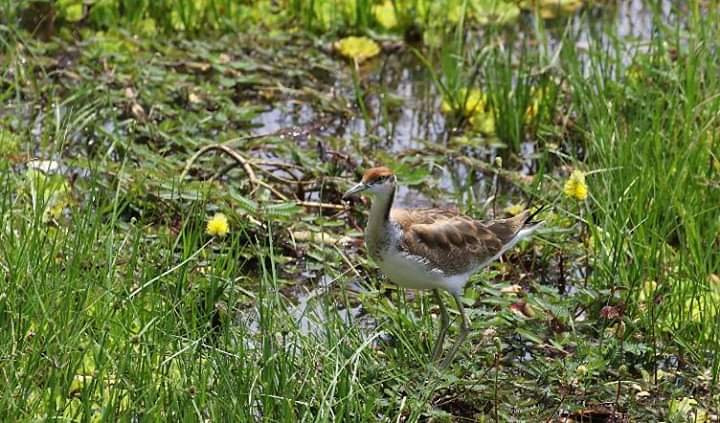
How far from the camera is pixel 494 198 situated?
615 centimetres

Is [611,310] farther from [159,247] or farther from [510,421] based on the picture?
[159,247]

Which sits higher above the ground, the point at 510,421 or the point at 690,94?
the point at 690,94

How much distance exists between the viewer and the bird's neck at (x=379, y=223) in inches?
200

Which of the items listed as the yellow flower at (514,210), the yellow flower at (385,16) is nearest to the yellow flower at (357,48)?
the yellow flower at (385,16)

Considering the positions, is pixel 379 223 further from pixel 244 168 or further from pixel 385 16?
pixel 385 16

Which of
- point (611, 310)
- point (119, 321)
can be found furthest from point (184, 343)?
point (611, 310)

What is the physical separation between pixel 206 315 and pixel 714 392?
172 centimetres

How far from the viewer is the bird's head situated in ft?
16.7

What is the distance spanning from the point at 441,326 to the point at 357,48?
3.22 meters

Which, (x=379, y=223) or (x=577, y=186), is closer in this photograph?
(x=379, y=223)

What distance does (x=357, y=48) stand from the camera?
27.0 feet

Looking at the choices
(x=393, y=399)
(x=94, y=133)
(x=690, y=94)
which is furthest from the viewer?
(x=94, y=133)

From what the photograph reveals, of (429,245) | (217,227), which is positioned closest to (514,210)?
(429,245)

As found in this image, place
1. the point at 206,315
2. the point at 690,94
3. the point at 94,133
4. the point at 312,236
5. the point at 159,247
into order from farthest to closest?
the point at 94,133 < the point at 690,94 < the point at 312,236 < the point at 159,247 < the point at 206,315
